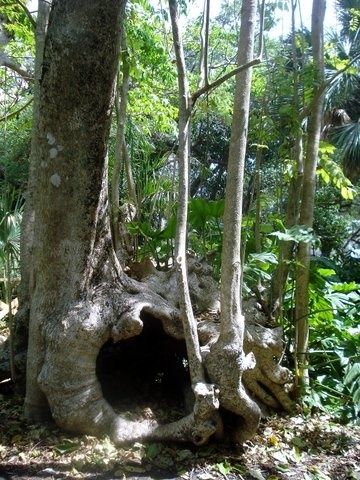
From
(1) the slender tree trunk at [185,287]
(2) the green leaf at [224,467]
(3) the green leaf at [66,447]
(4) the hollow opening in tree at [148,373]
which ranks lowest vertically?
(2) the green leaf at [224,467]

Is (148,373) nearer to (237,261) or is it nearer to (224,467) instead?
(224,467)

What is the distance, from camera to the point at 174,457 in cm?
322

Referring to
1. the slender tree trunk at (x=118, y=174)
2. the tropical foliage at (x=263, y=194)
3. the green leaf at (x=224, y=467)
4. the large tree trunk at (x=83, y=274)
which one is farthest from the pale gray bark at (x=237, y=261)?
the slender tree trunk at (x=118, y=174)

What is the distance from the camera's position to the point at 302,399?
13.5 ft

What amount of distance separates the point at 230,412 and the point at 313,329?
1743mm

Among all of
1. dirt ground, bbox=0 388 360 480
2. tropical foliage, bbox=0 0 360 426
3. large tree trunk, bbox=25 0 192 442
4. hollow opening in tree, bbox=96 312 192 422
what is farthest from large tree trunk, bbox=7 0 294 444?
tropical foliage, bbox=0 0 360 426

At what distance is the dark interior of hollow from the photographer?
156 inches

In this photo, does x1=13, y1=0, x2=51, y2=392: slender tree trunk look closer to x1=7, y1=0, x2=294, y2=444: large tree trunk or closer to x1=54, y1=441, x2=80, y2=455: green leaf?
x1=7, y1=0, x2=294, y2=444: large tree trunk

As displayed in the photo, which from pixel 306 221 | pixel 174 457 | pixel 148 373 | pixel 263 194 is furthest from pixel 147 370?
pixel 263 194

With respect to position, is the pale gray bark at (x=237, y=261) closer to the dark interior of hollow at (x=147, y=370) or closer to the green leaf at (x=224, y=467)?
the green leaf at (x=224, y=467)

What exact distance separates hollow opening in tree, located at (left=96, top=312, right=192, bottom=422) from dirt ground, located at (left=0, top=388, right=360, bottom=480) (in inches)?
20.3

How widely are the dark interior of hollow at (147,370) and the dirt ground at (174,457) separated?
595 mm

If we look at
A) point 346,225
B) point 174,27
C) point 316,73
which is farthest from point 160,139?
point 174,27

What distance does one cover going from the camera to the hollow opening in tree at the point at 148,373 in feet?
12.7
